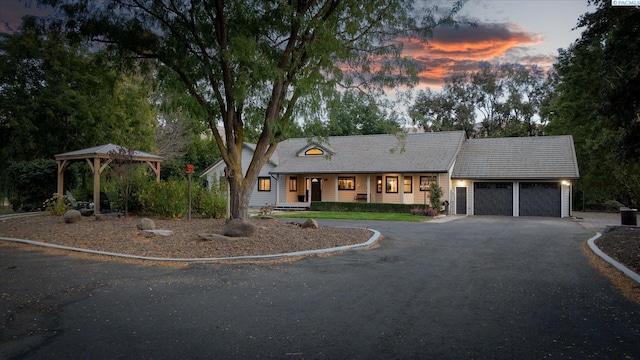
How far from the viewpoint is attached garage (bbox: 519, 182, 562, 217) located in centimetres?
2650

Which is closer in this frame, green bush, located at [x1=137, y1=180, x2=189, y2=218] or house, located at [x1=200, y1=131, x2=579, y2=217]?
green bush, located at [x1=137, y1=180, x2=189, y2=218]

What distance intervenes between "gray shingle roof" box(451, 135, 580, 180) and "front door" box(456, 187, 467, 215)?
1.07 meters

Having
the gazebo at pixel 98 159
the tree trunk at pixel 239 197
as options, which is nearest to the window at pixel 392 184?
the gazebo at pixel 98 159

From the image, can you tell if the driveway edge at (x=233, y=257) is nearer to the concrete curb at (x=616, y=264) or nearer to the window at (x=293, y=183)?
the concrete curb at (x=616, y=264)

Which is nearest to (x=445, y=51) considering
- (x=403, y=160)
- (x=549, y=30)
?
(x=549, y=30)

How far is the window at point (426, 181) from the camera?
29312 millimetres

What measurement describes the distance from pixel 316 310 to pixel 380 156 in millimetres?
27002

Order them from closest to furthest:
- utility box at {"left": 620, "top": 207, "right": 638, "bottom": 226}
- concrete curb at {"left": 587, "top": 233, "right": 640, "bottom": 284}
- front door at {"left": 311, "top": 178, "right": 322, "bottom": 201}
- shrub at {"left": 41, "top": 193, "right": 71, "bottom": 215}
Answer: concrete curb at {"left": 587, "top": 233, "right": 640, "bottom": 284}, shrub at {"left": 41, "top": 193, "right": 71, "bottom": 215}, utility box at {"left": 620, "top": 207, "right": 638, "bottom": 226}, front door at {"left": 311, "top": 178, "right": 322, "bottom": 201}

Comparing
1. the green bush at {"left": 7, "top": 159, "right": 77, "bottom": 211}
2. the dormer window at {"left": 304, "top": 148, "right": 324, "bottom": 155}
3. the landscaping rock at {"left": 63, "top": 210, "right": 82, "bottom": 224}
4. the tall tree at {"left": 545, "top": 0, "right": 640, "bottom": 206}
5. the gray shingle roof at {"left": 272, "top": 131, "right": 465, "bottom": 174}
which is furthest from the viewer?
the dormer window at {"left": 304, "top": 148, "right": 324, "bottom": 155}

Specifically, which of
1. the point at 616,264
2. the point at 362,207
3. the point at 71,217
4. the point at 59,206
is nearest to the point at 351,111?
the point at 616,264

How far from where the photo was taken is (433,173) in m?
28.9

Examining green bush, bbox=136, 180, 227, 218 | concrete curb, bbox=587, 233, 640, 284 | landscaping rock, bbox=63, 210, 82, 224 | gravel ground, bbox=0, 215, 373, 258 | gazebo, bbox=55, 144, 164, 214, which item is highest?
gazebo, bbox=55, 144, 164, 214

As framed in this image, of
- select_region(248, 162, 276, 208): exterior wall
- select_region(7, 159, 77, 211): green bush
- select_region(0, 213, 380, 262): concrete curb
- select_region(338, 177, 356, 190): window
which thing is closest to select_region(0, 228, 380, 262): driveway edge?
select_region(0, 213, 380, 262): concrete curb

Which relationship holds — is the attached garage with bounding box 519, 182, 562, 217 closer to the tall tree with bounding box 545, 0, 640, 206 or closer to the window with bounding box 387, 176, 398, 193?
the tall tree with bounding box 545, 0, 640, 206
